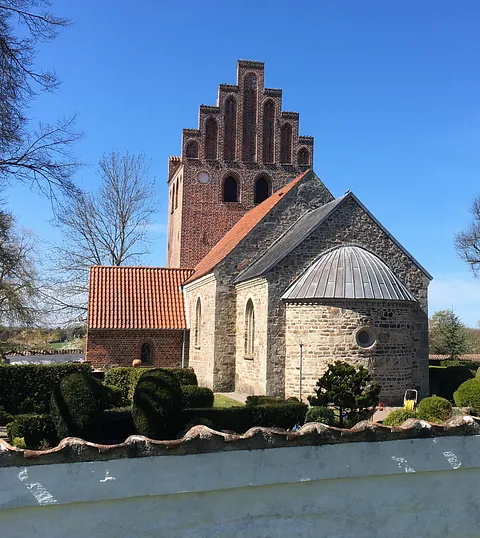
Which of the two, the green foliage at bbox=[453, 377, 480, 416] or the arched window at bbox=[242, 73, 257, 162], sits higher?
the arched window at bbox=[242, 73, 257, 162]

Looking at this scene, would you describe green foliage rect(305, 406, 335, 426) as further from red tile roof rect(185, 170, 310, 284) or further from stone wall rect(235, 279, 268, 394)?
red tile roof rect(185, 170, 310, 284)

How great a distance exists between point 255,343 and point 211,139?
39.6 ft

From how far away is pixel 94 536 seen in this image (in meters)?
5.53

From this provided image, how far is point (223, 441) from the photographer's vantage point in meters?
5.93

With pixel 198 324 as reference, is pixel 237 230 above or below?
above

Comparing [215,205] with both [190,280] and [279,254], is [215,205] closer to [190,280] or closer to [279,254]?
[190,280]

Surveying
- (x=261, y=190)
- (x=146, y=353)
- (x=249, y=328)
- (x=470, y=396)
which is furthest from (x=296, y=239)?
(x=261, y=190)

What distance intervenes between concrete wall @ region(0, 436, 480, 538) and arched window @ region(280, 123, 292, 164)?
20253mm

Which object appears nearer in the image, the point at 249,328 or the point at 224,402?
the point at 224,402

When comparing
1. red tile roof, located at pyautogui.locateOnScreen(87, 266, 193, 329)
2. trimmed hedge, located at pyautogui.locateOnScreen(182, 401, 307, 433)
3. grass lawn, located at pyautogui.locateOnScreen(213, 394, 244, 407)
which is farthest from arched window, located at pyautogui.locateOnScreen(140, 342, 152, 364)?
trimmed hedge, located at pyautogui.locateOnScreen(182, 401, 307, 433)

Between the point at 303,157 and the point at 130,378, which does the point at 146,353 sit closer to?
the point at 130,378

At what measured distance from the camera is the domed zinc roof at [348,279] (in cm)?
1462

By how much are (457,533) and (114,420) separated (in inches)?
249

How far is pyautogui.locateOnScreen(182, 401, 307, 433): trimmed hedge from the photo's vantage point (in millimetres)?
10609
